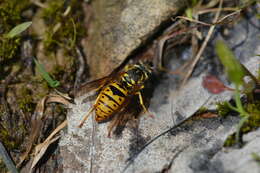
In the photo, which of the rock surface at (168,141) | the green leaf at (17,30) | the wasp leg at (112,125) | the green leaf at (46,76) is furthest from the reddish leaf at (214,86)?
the green leaf at (17,30)

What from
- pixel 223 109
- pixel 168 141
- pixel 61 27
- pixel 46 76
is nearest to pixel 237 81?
pixel 223 109

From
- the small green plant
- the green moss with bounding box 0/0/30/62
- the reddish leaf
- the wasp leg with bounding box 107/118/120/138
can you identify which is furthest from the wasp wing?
the small green plant

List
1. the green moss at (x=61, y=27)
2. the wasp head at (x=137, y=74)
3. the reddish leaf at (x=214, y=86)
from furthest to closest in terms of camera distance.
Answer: the green moss at (x=61, y=27) → the wasp head at (x=137, y=74) → the reddish leaf at (x=214, y=86)

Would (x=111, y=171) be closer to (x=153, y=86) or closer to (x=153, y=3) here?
(x=153, y=86)

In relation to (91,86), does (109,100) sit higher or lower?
lower

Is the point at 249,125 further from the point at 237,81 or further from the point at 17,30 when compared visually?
the point at 17,30

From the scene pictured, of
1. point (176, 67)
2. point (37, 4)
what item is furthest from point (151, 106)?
point (37, 4)

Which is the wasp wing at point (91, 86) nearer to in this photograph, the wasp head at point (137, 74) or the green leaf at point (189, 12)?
the wasp head at point (137, 74)
